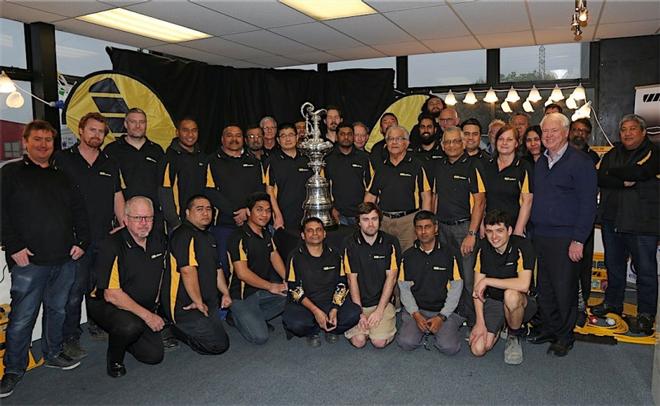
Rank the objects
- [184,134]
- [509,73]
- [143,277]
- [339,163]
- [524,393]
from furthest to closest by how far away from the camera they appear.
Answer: [509,73] → [339,163] → [184,134] → [143,277] → [524,393]

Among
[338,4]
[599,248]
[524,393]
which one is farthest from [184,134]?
[599,248]

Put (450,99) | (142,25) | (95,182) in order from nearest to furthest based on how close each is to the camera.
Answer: (95,182) < (142,25) < (450,99)

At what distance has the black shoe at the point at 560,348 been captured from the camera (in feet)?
11.4

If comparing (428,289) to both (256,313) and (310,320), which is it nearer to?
(310,320)

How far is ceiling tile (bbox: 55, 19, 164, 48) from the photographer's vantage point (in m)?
4.98

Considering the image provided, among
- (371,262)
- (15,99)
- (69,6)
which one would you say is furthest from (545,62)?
(15,99)

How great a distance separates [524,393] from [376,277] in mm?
1324

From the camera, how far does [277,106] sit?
7.33 meters

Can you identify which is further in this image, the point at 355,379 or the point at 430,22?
the point at 430,22

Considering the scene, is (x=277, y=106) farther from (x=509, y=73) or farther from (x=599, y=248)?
(x=599, y=248)

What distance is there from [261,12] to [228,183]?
1.62 metres

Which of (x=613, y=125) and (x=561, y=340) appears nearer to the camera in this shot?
(x=561, y=340)

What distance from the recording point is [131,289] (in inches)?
133

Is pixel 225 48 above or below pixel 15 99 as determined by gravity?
above
